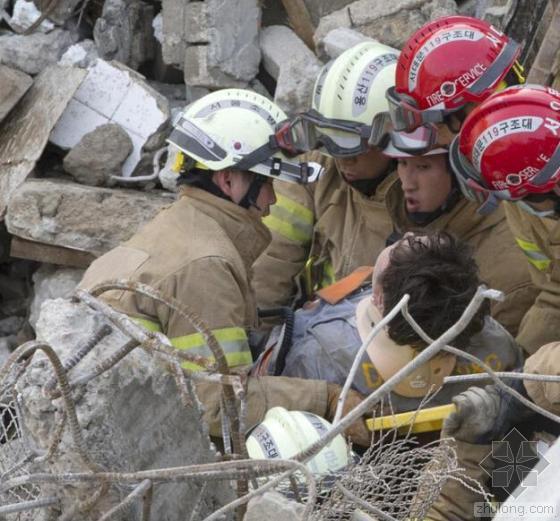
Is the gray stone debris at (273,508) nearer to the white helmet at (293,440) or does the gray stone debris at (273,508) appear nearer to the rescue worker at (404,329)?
the white helmet at (293,440)

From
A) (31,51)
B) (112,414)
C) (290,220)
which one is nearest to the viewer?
(112,414)

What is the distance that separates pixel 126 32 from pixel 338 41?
1.76 meters

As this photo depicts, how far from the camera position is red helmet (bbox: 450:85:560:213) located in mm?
4320

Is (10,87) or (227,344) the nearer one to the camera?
(227,344)

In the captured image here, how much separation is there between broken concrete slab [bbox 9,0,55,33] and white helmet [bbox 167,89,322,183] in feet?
10.6

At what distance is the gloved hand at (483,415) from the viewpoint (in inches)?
140

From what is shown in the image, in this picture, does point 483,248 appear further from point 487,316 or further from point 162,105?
point 162,105

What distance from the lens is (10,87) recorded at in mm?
7156

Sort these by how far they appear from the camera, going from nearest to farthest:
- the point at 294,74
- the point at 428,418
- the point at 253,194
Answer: the point at 428,418, the point at 253,194, the point at 294,74

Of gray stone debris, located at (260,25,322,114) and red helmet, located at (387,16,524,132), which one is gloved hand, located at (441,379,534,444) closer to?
red helmet, located at (387,16,524,132)

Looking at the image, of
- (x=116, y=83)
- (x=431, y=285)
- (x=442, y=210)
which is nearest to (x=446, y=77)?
(x=442, y=210)

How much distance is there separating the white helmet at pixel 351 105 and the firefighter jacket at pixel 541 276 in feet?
2.53

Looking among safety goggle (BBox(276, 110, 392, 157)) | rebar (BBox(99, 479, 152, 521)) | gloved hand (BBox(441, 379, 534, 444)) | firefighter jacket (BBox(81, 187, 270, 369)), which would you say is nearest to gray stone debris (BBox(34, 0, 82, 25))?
safety goggle (BBox(276, 110, 392, 157))

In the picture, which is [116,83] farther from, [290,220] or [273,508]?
[273,508]
